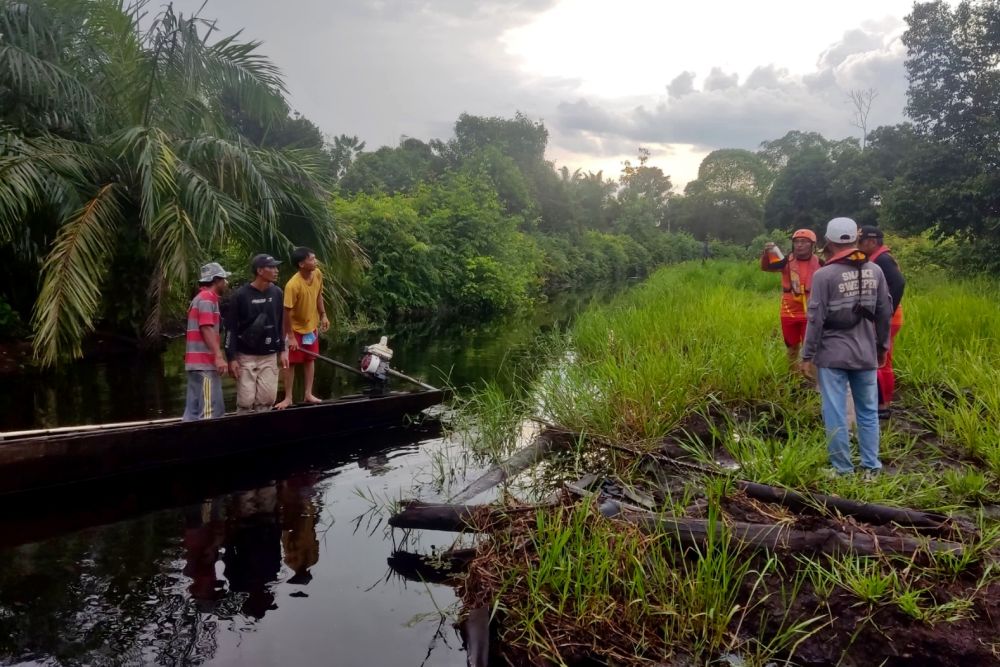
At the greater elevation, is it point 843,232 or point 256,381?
point 843,232

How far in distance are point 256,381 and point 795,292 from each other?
16.5 ft

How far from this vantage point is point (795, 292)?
21.1 feet

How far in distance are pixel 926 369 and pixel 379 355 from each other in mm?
5363

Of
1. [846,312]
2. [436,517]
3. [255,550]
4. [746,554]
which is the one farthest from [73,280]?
[846,312]

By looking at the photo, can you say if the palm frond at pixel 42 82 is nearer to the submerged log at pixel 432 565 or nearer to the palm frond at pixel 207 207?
the palm frond at pixel 207 207

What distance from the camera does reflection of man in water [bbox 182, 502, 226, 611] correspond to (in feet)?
13.5

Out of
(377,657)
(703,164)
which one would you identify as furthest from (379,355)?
(703,164)

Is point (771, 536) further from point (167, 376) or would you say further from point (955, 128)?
point (955, 128)

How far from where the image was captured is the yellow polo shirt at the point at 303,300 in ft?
24.2

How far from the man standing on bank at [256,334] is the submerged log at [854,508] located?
4.48 meters

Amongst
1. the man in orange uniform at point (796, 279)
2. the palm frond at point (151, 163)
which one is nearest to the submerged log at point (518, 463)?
the man in orange uniform at point (796, 279)

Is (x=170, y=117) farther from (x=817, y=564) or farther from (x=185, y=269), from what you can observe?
(x=817, y=564)

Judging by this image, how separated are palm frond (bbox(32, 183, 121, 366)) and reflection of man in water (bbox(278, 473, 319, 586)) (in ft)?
13.2

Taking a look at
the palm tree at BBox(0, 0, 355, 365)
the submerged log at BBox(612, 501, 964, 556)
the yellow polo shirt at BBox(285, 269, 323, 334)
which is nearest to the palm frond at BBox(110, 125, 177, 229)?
the palm tree at BBox(0, 0, 355, 365)
